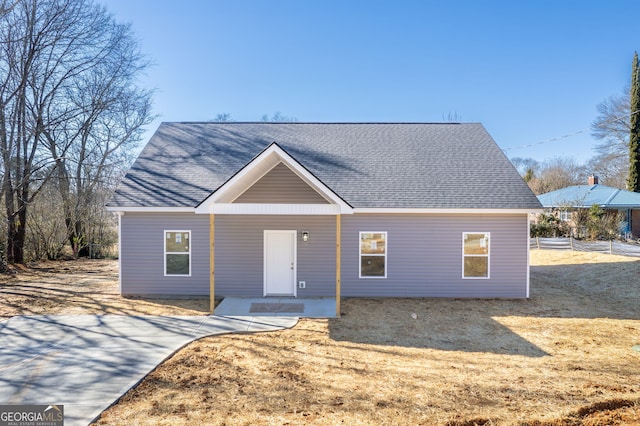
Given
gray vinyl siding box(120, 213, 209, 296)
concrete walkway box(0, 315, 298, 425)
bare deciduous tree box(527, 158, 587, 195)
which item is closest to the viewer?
concrete walkway box(0, 315, 298, 425)

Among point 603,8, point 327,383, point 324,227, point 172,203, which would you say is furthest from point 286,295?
point 603,8

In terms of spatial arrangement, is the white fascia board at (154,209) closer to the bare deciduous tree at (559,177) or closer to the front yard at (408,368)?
the front yard at (408,368)

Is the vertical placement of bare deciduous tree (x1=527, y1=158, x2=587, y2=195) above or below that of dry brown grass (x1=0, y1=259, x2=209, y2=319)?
above

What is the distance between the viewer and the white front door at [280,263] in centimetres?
1092

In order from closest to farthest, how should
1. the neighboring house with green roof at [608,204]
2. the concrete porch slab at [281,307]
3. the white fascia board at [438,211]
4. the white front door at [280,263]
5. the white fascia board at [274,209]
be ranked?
the white fascia board at [274,209] < the concrete porch slab at [281,307] < the white fascia board at [438,211] < the white front door at [280,263] < the neighboring house with green roof at [608,204]

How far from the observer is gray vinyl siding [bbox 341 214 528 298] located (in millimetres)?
10883

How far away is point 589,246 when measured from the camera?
1833cm

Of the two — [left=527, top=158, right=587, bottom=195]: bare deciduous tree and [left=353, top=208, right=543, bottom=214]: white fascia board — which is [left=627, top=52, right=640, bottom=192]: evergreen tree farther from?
[left=353, top=208, right=543, bottom=214]: white fascia board

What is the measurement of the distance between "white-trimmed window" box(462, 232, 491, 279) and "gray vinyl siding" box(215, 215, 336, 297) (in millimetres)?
4151

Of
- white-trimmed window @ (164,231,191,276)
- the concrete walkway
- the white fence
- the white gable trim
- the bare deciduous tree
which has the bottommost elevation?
the concrete walkway

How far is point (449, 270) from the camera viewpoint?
1089 cm

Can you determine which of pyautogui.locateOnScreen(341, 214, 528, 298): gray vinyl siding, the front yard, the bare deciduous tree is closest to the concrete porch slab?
the front yard

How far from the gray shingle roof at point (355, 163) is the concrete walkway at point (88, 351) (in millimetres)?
3817

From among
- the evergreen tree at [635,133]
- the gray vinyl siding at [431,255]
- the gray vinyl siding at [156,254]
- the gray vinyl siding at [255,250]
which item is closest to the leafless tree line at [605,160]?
the evergreen tree at [635,133]
